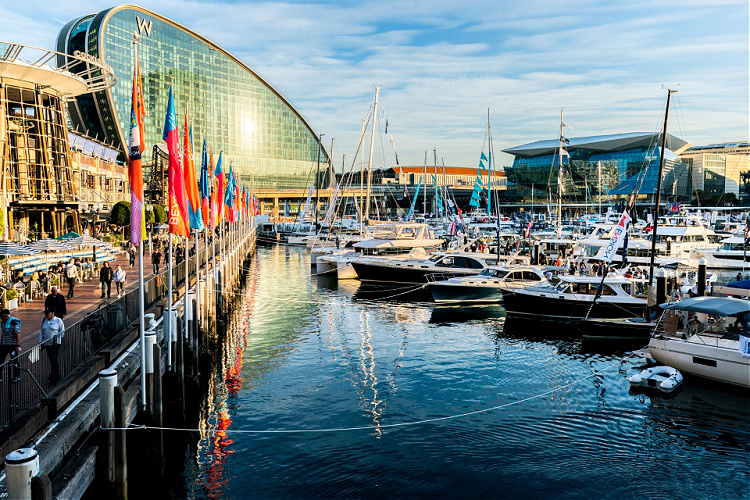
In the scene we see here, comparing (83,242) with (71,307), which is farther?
(83,242)

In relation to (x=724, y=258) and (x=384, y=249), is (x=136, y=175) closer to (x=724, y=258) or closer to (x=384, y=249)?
(x=384, y=249)

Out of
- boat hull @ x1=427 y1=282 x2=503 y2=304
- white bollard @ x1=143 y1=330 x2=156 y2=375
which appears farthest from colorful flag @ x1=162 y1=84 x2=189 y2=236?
boat hull @ x1=427 y1=282 x2=503 y2=304

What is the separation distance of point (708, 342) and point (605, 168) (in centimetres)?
15217

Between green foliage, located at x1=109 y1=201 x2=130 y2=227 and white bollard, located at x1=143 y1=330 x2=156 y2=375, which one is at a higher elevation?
green foliage, located at x1=109 y1=201 x2=130 y2=227

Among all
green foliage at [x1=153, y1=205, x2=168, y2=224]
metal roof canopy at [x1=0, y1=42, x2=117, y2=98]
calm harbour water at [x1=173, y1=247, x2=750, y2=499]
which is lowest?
calm harbour water at [x1=173, y1=247, x2=750, y2=499]

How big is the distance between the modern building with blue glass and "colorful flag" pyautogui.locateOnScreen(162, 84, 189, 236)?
468 feet

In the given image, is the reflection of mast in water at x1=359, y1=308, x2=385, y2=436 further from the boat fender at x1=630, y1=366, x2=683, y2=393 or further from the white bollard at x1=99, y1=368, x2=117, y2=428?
the boat fender at x1=630, y1=366, x2=683, y2=393

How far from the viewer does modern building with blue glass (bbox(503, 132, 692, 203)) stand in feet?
517

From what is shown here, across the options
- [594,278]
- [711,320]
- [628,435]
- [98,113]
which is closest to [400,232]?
[594,278]

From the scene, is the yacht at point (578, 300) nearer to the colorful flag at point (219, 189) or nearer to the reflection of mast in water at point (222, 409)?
the reflection of mast in water at point (222, 409)

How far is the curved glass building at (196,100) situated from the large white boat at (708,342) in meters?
92.5

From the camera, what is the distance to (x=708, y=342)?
2080 cm

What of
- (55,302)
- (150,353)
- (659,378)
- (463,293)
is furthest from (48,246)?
(659,378)

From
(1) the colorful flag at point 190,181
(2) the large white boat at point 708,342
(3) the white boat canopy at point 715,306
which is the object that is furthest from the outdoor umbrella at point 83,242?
(3) the white boat canopy at point 715,306
